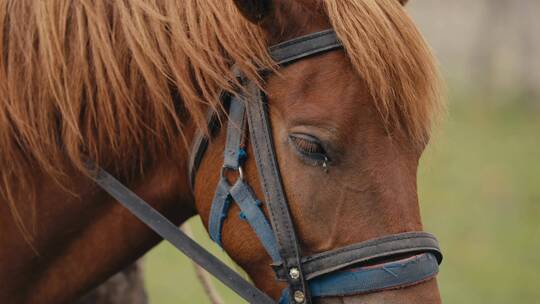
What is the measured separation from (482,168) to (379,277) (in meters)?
9.07

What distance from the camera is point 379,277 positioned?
255 centimetres

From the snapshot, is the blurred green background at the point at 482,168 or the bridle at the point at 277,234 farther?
the blurred green background at the point at 482,168

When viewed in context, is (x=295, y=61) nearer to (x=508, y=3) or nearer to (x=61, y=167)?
(x=61, y=167)

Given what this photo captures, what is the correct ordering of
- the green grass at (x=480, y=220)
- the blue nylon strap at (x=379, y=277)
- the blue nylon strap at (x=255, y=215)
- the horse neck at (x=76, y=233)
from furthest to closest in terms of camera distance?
1. the green grass at (x=480, y=220)
2. the horse neck at (x=76, y=233)
3. the blue nylon strap at (x=255, y=215)
4. the blue nylon strap at (x=379, y=277)

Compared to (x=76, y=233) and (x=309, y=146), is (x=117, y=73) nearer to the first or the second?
(x=76, y=233)

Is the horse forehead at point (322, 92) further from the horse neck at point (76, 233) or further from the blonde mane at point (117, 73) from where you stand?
the horse neck at point (76, 233)

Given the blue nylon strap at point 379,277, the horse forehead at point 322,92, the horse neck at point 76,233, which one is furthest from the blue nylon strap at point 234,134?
the blue nylon strap at point 379,277

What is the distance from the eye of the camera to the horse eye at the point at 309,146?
260 centimetres

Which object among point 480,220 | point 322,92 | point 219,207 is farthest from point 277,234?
point 480,220

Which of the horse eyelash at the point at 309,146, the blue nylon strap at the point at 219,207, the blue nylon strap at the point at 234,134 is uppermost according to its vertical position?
the horse eyelash at the point at 309,146

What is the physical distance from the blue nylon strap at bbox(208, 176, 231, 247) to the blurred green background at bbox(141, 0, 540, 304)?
0.71 meters

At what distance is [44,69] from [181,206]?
0.64 meters

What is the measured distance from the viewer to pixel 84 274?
9.82 ft

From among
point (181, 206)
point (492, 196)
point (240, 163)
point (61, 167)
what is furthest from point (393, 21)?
point (492, 196)
